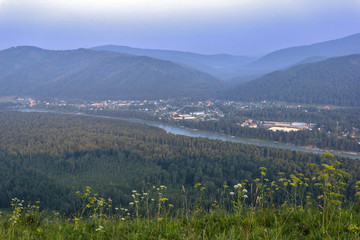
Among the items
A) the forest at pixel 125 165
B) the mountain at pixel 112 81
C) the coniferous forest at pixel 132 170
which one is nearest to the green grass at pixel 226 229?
the coniferous forest at pixel 132 170

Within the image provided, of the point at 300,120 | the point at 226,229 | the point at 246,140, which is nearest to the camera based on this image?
the point at 226,229

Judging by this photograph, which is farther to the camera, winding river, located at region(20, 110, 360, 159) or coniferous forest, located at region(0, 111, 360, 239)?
winding river, located at region(20, 110, 360, 159)

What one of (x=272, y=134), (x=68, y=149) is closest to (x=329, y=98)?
(x=272, y=134)

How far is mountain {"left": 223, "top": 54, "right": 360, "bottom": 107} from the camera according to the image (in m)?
83.8

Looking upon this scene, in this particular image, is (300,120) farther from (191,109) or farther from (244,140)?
(191,109)

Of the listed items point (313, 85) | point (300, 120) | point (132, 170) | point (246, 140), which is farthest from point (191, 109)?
point (132, 170)

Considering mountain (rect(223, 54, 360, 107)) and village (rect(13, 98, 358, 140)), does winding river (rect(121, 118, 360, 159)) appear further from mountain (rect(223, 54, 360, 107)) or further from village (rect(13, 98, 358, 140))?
mountain (rect(223, 54, 360, 107))

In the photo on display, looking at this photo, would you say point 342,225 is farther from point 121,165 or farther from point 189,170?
point 121,165

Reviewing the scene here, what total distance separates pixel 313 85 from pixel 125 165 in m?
90.1

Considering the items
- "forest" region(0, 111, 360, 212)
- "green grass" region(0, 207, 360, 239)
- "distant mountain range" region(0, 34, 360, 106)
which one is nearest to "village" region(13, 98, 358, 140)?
"distant mountain range" region(0, 34, 360, 106)

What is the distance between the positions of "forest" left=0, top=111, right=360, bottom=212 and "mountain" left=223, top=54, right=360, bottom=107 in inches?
2463

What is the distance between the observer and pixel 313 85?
9656 centimetres

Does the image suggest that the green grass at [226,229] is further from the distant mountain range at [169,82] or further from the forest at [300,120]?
the distant mountain range at [169,82]

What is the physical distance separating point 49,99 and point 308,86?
339 ft
